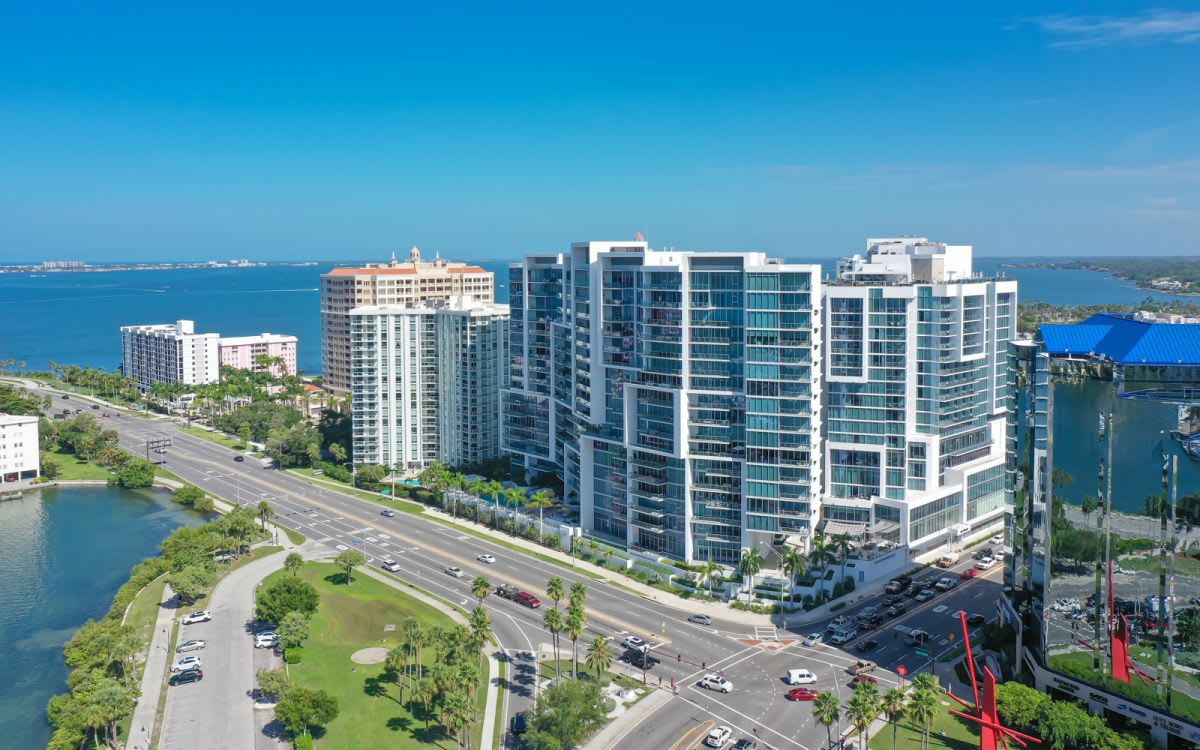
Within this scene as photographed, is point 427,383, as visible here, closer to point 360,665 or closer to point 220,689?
point 360,665

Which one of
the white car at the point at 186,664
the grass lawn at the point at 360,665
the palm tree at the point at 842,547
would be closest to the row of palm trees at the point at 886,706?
the grass lawn at the point at 360,665

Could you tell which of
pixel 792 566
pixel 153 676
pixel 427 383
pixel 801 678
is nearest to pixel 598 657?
pixel 801 678

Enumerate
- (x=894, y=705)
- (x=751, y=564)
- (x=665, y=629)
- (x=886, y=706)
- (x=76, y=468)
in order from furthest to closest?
1. (x=76, y=468)
2. (x=751, y=564)
3. (x=665, y=629)
4. (x=894, y=705)
5. (x=886, y=706)

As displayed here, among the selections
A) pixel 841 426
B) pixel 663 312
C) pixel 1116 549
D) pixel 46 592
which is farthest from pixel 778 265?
pixel 46 592

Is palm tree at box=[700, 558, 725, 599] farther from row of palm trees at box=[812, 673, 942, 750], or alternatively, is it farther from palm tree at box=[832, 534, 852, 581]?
row of palm trees at box=[812, 673, 942, 750]

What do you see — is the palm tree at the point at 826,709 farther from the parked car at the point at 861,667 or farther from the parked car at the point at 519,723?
the parked car at the point at 519,723

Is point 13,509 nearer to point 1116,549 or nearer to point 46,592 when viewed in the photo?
point 46,592
